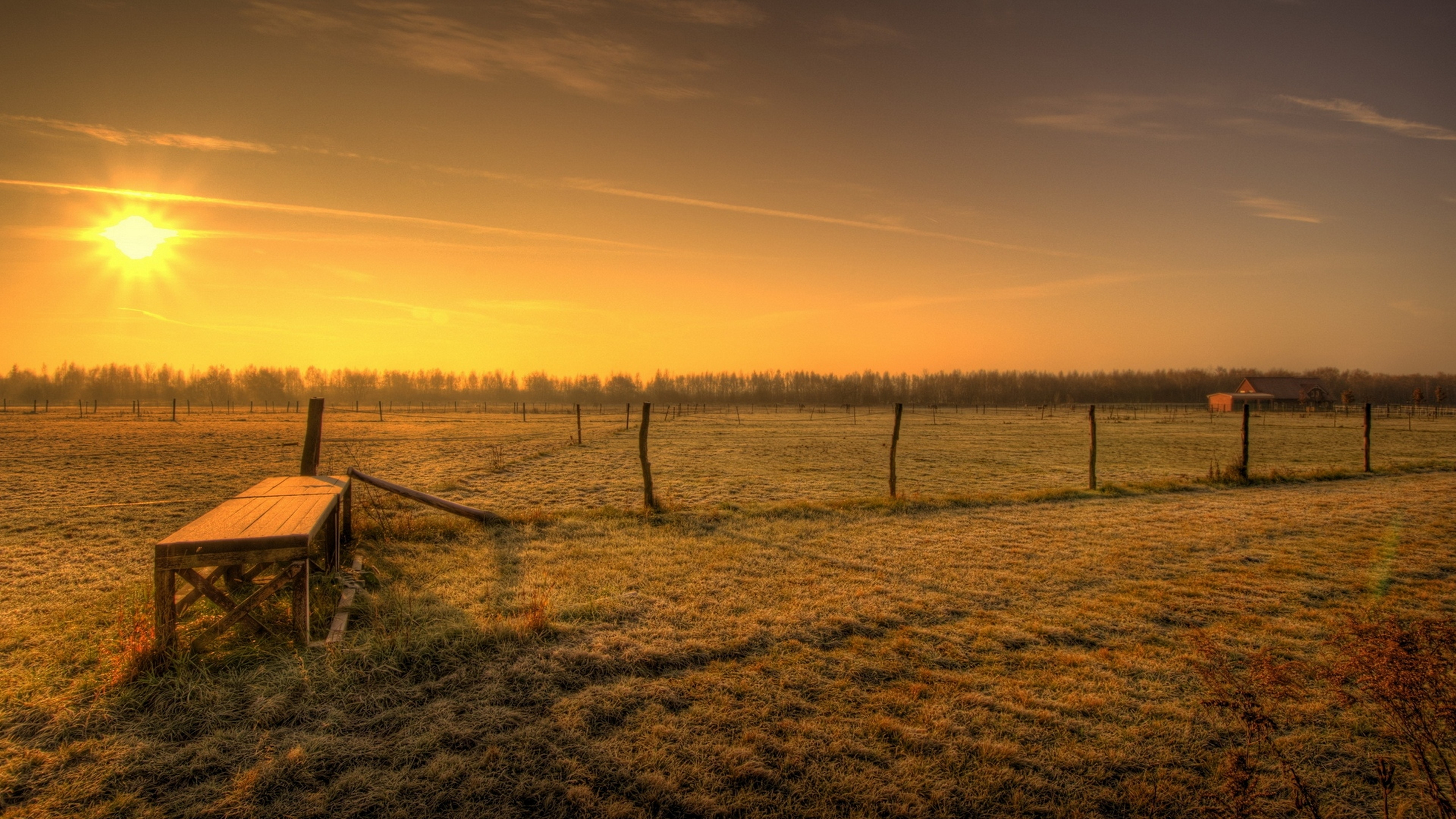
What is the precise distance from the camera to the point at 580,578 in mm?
7109

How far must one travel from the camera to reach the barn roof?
281ft

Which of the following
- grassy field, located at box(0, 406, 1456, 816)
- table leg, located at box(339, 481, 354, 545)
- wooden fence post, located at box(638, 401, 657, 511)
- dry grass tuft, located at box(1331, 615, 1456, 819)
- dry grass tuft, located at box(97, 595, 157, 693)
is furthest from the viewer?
wooden fence post, located at box(638, 401, 657, 511)

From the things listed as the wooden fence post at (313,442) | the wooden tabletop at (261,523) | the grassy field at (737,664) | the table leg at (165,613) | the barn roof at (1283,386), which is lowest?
the grassy field at (737,664)

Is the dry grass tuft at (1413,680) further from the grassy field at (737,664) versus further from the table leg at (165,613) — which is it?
the table leg at (165,613)

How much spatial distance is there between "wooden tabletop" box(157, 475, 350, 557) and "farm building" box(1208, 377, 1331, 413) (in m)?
98.4

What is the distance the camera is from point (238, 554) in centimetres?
441

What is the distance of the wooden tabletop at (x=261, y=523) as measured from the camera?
170 inches

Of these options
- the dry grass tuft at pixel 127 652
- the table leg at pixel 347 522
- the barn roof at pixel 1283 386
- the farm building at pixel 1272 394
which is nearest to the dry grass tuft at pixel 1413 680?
the dry grass tuft at pixel 127 652

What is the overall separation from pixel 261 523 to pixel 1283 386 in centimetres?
11696

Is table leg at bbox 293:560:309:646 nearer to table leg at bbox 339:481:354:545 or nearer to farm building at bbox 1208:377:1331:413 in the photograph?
table leg at bbox 339:481:354:545

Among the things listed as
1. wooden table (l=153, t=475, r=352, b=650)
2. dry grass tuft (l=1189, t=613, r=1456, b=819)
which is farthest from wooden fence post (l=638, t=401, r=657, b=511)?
dry grass tuft (l=1189, t=613, r=1456, b=819)

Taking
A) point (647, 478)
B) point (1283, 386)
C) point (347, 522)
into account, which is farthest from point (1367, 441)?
point (1283, 386)

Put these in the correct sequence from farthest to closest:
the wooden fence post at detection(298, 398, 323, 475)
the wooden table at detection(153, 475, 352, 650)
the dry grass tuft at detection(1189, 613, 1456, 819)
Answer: the wooden fence post at detection(298, 398, 323, 475) < the wooden table at detection(153, 475, 352, 650) < the dry grass tuft at detection(1189, 613, 1456, 819)

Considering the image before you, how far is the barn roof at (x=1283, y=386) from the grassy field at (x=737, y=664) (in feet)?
318
